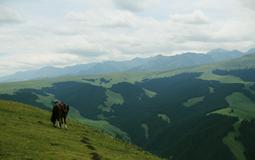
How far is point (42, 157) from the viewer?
3544cm

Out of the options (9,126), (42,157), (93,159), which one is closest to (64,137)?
(9,126)

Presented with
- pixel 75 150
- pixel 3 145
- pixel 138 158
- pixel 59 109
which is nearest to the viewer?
pixel 3 145

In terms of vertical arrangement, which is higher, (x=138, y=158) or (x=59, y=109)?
(x=59, y=109)

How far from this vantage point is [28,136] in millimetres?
45969

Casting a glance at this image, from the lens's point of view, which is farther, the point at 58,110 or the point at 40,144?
the point at 58,110

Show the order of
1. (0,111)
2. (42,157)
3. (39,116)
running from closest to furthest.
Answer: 1. (42,157)
2. (0,111)
3. (39,116)

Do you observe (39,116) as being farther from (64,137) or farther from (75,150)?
(75,150)

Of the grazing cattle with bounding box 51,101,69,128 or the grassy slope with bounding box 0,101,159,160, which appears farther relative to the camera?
the grazing cattle with bounding box 51,101,69,128

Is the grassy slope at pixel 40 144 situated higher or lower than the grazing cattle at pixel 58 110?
lower

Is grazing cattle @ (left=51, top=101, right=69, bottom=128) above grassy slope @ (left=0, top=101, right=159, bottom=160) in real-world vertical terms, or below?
above

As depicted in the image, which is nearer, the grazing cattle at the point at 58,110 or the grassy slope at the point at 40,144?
the grassy slope at the point at 40,144

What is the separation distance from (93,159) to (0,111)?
99.5 ft

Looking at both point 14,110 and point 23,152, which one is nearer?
point 23,152

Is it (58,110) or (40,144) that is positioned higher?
(58,110)
